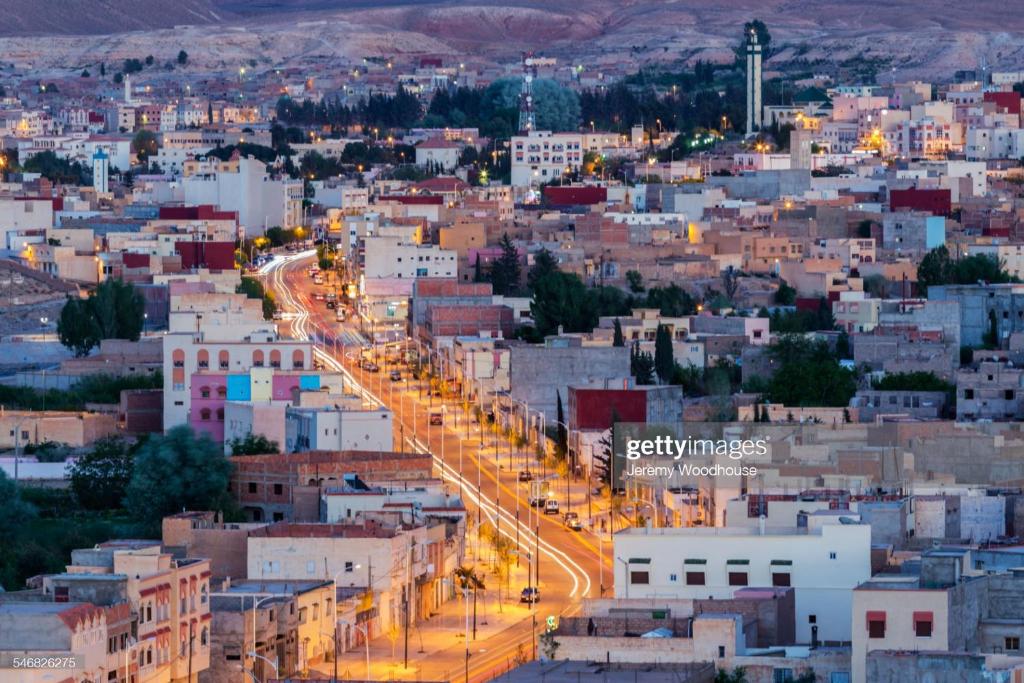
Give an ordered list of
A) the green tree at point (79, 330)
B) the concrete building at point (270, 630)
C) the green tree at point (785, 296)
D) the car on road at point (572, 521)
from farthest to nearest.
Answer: the green tree at point (785, 296) → the green tree at point (79, 330) → the car on road at point (572, 521) → the concrete building at point (270, 630)

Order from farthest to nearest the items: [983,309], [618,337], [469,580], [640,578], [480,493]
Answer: [983,309]
[618,337]
[480,493]
[469,580]
[640,578]

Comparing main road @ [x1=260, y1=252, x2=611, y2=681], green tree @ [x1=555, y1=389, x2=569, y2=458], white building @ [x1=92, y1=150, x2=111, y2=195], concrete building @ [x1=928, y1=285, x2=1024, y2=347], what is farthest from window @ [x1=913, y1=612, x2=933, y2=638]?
white building @ [x1=92, y1=150, x2=111, y2=195]

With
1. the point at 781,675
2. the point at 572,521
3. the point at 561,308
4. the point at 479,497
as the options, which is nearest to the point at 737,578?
the point at 781,675

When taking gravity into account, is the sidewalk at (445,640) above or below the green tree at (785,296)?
above

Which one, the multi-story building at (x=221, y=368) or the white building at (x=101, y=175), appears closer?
the multi-story building at (x=221, y=368)

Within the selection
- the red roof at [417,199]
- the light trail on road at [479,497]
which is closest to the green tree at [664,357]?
the light trail on road at [479,497]

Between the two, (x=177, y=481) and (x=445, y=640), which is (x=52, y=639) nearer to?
(x=445, y=640)

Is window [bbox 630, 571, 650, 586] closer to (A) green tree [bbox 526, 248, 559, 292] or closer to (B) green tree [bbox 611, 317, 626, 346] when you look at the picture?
(B) green tree [bbox 611, 317, 626, 346]

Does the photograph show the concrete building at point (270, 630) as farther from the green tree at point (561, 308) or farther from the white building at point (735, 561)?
the green tree at point (561, 308)
